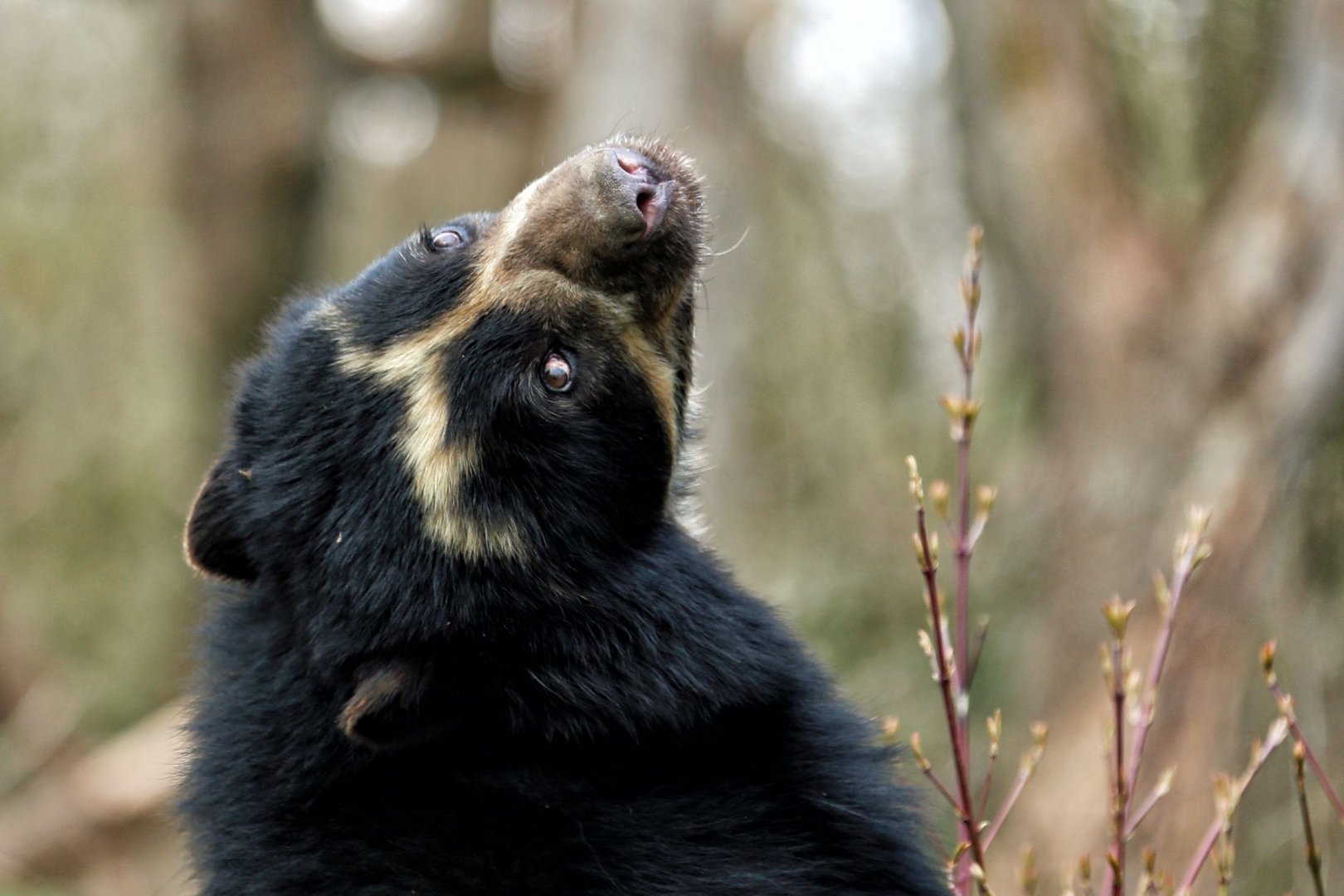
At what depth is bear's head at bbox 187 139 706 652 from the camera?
10.4 ft

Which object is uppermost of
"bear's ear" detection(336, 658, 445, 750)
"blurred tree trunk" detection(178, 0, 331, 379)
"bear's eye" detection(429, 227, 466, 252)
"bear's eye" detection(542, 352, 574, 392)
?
"blurred tree trunk" detection(178, 0, 331, 379)

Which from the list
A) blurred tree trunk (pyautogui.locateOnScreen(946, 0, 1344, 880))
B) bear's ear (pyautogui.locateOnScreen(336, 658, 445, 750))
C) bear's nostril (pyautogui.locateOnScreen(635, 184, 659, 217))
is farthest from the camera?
blurred tree trunk (pyautogui.locateOnScreen(946, 0, 1344, 880))

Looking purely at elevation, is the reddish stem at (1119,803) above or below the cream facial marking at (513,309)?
below

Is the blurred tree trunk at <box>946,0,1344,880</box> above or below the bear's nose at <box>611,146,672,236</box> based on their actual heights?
above

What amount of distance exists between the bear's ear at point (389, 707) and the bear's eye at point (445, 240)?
1098 mm

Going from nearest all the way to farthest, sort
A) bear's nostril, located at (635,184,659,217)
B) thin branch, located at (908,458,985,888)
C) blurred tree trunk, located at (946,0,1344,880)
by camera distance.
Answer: thin branch, located at (908,458,985,888) < bear's nostril, located at (635,184,659,217) < blurred tree trunk, located at (946,0,1344,880)

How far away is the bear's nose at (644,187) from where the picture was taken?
3508 millimetres

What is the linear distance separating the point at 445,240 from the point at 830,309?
24.0 ft

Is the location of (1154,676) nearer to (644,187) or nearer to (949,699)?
(949,699)

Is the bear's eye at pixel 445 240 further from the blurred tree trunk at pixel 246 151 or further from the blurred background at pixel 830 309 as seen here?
the blurred tree trunk at pixel 246 151

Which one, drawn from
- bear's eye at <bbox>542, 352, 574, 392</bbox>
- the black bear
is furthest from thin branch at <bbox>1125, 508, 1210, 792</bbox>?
bear's eye at <bbox>542, 352, 574, 392</bbox>

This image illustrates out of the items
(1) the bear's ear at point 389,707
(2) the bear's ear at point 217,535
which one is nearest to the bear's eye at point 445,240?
(2) the bear's ear at point 217,535

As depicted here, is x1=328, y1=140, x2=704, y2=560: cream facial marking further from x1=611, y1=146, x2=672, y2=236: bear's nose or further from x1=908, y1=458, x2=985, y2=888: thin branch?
x1=908, y1=458, x2=985, y2=888: thin branch

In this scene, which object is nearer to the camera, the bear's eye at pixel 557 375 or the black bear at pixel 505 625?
the black bear at pixel 505 625
